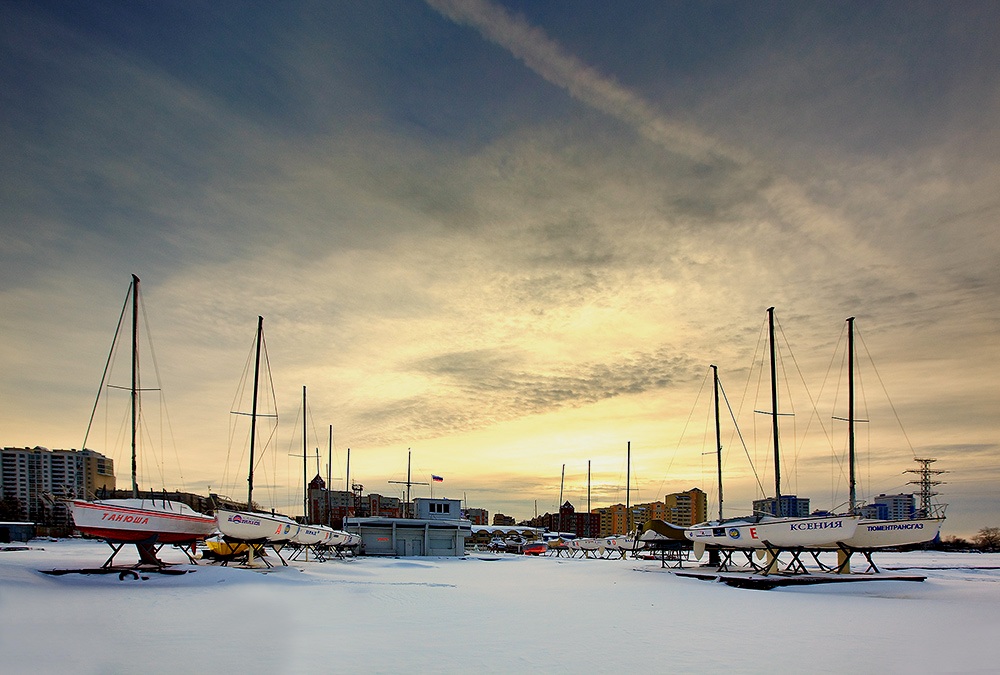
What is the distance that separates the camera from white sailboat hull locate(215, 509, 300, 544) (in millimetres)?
27984

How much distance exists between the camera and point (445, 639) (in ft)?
40.5

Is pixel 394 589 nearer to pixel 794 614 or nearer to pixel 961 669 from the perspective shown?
pixel 794 614

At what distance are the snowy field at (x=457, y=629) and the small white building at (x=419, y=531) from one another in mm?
29604

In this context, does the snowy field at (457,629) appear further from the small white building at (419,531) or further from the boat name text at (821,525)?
the small white building at (419,531)

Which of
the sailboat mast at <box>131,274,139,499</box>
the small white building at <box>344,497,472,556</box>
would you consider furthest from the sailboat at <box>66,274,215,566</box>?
the small white building at <box>344,497,472,556</box>

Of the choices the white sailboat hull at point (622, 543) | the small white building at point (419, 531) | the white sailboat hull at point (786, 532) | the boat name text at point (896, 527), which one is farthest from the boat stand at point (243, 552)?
the white sailboat hull at point (622, 543)

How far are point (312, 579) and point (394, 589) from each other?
445cm

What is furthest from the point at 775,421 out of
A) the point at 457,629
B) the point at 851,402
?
the point at 457,629

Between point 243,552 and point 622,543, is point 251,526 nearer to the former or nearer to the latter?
point 243,552

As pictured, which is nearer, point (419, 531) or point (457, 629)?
point (457, 629)

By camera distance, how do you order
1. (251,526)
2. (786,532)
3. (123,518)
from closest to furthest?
(123,518), (251,526), (786,532)

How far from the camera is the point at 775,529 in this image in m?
30.3

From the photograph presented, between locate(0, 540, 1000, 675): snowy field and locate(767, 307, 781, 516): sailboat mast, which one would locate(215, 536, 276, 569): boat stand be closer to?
locate(0, 540, 1000, 675): snowy field

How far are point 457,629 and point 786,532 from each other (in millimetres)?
21462
